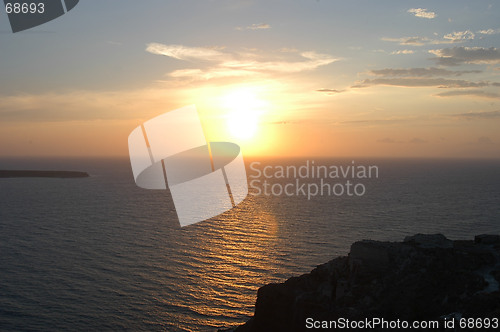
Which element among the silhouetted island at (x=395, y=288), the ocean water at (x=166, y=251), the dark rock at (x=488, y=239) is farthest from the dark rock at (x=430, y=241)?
the ocean water at (x=166, y=251)

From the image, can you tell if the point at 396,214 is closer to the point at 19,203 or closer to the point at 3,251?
the point at 3,251

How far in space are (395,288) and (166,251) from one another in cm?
4064

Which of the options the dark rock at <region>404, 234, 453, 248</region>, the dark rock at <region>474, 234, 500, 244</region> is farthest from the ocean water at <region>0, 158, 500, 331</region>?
the dark rock at <region>474, 234, 500, 244</region>

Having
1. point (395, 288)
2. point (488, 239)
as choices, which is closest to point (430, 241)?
point (488, 239)

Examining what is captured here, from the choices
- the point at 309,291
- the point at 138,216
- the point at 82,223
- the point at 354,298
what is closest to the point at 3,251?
the point at 82,223

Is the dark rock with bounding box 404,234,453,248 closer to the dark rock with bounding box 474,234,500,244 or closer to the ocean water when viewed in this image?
the dark rock with bounding box 474,234,500,244

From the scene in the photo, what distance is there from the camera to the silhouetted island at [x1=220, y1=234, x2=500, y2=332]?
74.4 ft

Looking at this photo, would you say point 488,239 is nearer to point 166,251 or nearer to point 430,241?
point 430,241

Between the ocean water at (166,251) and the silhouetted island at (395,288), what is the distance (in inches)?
443

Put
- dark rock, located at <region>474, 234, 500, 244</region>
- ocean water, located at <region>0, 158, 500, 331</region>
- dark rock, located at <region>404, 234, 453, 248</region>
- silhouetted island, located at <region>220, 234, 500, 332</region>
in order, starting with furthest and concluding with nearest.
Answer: ocean water, located at <region>0, 158, 500, 331</region> < dark rock, located at <region>474, 234, 500, 244</region> < dark rock, located at <region>404, 234, 453, 248</region> < silhouetted island, located at <region>220, 234, 500, 332</region>

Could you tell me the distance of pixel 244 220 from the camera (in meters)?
84.7

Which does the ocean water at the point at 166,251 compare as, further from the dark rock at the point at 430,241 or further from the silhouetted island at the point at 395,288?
the dark rock at the point at 430,241

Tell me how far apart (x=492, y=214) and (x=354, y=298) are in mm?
83008

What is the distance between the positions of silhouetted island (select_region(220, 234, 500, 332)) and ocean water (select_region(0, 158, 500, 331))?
1125 centimetres
